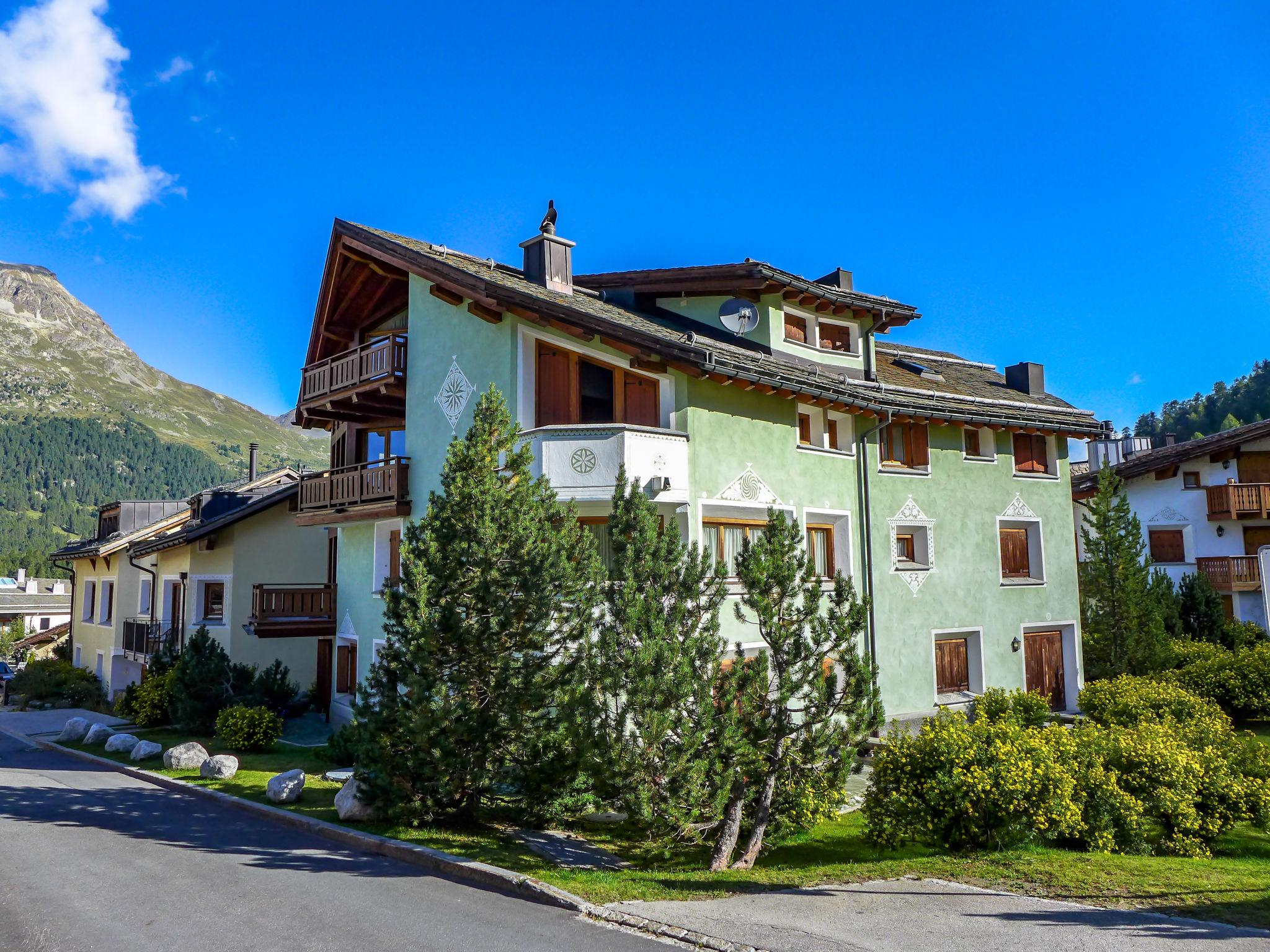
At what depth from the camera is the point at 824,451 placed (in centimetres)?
2047

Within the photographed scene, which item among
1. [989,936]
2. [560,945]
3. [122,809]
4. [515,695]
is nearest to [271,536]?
[122,809]

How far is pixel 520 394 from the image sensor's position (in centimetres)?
1772

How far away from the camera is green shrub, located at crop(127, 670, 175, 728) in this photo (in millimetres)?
25062

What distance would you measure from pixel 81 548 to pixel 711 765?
36344mm

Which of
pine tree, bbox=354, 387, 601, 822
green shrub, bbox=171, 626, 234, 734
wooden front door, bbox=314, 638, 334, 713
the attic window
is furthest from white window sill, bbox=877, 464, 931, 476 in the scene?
green shrub, bbox=171, 626, 234, 734

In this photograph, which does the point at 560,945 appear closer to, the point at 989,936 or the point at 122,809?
the point at 989,936

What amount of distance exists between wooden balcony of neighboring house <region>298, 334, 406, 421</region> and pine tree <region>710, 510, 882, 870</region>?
11.7 metres

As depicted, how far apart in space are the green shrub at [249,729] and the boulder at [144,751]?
56.4 inches

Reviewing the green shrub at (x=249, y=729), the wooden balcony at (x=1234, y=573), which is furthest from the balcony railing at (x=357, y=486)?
the wooden balcony at (x=1234, y=573)

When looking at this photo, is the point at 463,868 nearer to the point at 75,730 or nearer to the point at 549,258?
the point at 549,258

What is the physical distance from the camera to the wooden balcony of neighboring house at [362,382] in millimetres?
20875

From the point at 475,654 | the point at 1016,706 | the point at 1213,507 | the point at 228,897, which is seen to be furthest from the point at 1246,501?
the point at 228,897

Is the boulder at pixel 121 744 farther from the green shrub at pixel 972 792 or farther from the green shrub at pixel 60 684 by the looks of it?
the green shrub at pixel 972 792

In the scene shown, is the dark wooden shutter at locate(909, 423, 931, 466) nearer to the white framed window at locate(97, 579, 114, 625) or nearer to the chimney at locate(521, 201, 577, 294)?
the chimney at locate(521, 201, 577, 294)
